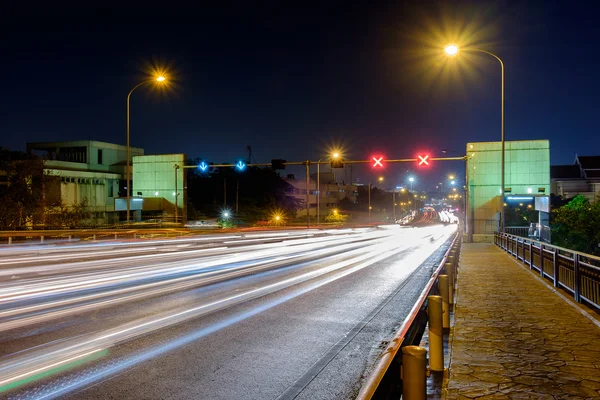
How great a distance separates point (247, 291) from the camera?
469 inches

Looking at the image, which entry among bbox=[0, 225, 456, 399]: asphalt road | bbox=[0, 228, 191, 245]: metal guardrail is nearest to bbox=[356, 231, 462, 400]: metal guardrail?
bbox=[0, 225, 456, 399]: asphalt road

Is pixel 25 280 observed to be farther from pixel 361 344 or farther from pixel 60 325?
pixel 361 344

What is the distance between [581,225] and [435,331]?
34.5 m

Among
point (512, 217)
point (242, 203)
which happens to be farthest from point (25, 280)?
point (512, 217)

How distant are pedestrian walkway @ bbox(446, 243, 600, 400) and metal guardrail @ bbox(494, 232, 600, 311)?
29cm

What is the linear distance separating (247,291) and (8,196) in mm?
32432

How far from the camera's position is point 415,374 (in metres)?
3.12

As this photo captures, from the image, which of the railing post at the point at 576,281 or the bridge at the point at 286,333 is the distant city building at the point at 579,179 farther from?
the railing post at the point at 576,281

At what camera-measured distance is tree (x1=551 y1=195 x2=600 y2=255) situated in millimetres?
33812

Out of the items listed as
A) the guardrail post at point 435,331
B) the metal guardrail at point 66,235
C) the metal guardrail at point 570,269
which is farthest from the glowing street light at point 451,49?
the metal guardrail at point 66,235

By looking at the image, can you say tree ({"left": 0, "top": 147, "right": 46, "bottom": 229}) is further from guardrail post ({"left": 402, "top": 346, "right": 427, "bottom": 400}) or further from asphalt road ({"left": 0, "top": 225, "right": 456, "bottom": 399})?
guardrail post ({"left": 402, "top": 346, "right": 427, "bottom": 400})

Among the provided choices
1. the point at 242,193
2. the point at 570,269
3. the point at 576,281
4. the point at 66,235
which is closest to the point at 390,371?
the point at 576,281

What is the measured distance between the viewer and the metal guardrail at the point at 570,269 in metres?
8.75

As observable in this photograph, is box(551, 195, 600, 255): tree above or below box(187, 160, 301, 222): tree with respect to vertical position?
below
